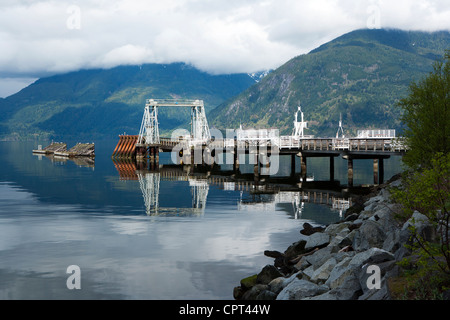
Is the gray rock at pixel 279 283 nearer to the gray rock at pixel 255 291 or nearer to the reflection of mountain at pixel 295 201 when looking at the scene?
the gray rock at pixel 255 291

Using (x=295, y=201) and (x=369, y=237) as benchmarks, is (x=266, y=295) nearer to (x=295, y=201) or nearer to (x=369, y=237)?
(x=369, y=237)

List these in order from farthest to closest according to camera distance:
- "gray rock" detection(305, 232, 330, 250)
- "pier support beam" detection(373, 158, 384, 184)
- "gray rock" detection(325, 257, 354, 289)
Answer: "pier support beam" detection(373, 158, 384, 184) → "gray rock" detection(305, 232, 330, 250) → "gray rock" detection(325, 257, 354, 289)

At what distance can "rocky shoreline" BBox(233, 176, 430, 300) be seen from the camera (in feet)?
50.6

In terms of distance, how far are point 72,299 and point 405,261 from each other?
503 inches

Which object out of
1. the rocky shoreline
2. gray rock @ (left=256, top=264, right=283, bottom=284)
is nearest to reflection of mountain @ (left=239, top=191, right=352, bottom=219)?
the rocky shoreline

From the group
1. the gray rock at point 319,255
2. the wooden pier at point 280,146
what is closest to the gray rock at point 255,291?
the gray rock at point 319,255

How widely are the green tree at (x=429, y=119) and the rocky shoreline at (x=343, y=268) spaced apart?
6.27m

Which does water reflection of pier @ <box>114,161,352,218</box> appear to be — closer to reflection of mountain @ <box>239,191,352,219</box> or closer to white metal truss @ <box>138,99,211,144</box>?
reflection of mountain @ <box>239,191,352,219</box>

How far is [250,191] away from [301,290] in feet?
126

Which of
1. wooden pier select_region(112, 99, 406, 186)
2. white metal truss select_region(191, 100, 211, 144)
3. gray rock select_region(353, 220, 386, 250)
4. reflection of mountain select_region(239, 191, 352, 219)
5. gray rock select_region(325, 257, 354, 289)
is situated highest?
white metal truss select_region(191, 100, 211, 144)

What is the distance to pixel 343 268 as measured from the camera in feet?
56.5

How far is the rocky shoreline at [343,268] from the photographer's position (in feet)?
50.6
